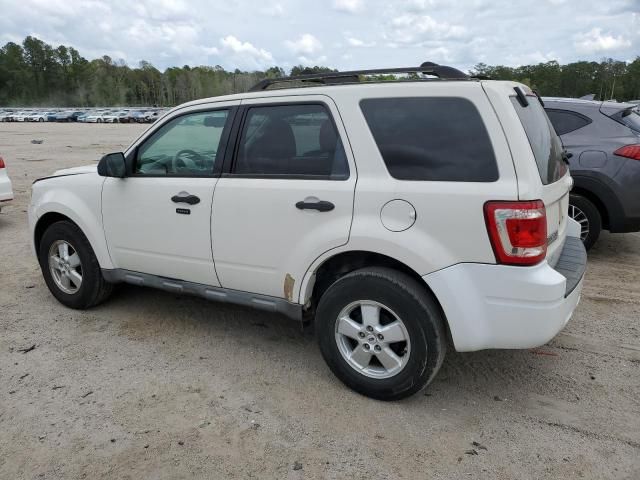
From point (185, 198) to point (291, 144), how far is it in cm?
88

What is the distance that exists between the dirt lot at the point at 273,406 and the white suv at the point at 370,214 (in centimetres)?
37

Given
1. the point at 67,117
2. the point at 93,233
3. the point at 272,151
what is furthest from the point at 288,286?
the point at 67,117

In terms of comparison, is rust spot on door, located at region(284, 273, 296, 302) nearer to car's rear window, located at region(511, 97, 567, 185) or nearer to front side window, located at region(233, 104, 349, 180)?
front side window, located at region(233, 104, 349, 180)

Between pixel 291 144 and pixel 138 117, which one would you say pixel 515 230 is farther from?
pixel 138 117

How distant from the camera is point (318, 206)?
3293 millimetres

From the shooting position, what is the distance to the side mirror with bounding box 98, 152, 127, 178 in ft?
13.6

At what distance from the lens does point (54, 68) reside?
449 feet

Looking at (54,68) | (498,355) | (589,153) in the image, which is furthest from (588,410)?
(54,68)

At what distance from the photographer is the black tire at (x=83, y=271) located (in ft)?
15.0

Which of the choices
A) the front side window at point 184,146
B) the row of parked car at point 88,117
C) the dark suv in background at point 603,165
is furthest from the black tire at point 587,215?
the row of parked car at point 88,117

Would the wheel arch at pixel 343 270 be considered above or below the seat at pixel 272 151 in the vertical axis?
below

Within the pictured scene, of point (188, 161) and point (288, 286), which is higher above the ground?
point (188, 161)

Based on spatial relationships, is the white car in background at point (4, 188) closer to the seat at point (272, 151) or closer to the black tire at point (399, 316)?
the seat at point (272, 151)

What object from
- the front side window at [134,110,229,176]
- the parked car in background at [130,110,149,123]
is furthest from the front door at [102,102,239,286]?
the parked car in background at [130,110,149,123]
